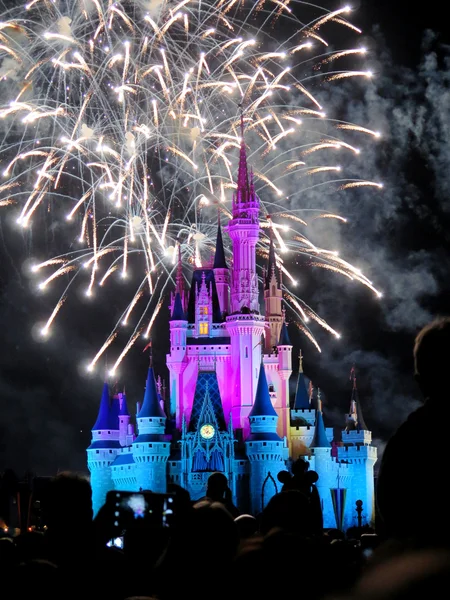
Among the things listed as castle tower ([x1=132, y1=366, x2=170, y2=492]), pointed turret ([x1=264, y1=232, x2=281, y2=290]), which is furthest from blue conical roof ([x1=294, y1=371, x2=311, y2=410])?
castle tower ([x1=132, y1=366, x2=170, y2=492])

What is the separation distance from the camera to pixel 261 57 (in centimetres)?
6147

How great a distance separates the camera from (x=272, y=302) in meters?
91.3

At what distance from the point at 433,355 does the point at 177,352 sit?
8085 cm

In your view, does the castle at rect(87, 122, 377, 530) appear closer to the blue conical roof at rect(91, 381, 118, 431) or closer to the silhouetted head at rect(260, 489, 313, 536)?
the blue conical roof at rect(91, 381, 118, 431)

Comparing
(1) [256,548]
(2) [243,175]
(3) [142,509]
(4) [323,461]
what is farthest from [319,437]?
(1) [256,548]

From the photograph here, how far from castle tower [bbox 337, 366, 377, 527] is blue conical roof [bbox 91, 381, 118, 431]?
17.7 m

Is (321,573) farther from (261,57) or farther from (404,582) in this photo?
(261,57)

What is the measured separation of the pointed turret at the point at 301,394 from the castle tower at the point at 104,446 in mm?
14227

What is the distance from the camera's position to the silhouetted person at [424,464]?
15.4ft

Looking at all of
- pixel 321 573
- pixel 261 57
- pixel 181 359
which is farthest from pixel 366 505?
pixel 321 573

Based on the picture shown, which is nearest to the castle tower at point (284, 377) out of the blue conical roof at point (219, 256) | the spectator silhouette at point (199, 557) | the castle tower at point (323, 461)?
the castle tower at point (323, 461)

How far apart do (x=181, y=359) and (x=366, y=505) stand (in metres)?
17.5

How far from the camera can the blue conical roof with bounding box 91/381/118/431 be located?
3452 inches

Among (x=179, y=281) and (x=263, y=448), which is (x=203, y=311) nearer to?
(x=179, y=281)
